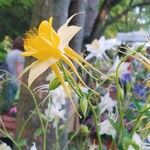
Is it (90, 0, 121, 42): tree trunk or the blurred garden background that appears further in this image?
(90, 0, 121, 42): tree trunk

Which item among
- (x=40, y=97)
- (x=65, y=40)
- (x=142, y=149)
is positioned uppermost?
(x=65, y=40)

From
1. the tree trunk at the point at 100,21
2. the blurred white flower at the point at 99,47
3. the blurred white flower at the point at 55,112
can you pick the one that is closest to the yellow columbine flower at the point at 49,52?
the blurred white flower at the point at 55,112

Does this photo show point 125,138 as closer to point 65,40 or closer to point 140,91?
point 65,40

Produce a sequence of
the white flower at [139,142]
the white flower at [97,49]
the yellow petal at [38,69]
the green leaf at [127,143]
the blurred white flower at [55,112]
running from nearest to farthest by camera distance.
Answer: the yellow petal at [38,69] → the green leaf at [127,143] → the white flower at [139,142] → the blurred white flower at [55,112] → the white flower at [97,49]

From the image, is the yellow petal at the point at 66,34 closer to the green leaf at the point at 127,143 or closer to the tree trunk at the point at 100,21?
the green leaf at the point at 127,143

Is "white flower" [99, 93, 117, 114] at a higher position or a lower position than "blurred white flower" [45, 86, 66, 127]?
lower

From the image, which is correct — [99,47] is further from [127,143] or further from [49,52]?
[49,52]

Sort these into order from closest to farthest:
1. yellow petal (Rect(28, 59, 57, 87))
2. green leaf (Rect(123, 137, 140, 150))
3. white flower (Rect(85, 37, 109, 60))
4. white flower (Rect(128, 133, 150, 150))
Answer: yellow petal (Rect(28, 59, 57, 87)), green leaf (Rect(123, 137, 140, 150)), white flower (Rect(128, 133, 150, 150)), white flower (Rect(85, 37, 109, 60))

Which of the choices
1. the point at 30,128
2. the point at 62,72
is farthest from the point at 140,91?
the point at 62,72

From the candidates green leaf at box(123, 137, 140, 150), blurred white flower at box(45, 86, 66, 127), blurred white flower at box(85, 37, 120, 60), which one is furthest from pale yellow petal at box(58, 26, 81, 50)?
blurred white flower at box(85, 37, 120, 60)

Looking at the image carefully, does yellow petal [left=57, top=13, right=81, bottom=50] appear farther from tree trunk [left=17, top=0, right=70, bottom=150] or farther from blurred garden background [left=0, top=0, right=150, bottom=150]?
tree trunk [left=17, top=0, right=70, bottom=150]

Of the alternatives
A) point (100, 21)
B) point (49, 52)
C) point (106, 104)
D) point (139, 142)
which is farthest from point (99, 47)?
point (100, 21)
